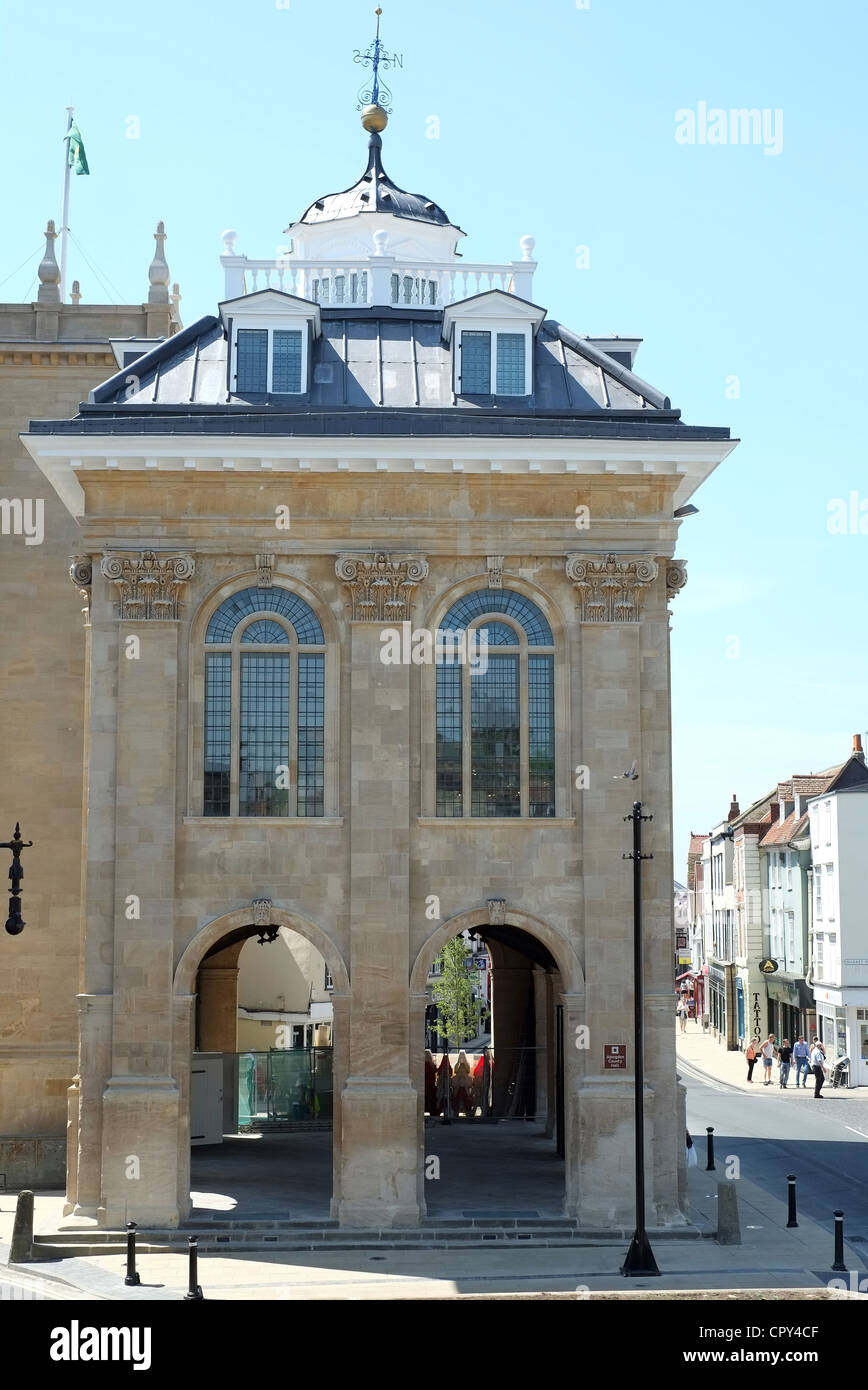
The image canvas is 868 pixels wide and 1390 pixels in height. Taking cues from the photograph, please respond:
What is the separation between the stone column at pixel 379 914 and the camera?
29062mm

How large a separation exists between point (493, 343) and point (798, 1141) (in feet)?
75.4

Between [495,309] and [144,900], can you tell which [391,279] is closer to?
[495,309]

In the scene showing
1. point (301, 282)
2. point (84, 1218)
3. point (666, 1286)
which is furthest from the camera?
point (301, 282)

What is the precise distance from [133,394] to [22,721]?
9609 millimetres

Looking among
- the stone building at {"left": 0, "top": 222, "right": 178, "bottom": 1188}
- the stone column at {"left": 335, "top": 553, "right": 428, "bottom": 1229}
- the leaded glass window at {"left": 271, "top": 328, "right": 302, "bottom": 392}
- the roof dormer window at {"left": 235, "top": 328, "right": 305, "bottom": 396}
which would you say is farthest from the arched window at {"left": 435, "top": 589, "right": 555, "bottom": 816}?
the stone building at {"left": 0, "top": 222, "right": 178, "bottom": 1188}

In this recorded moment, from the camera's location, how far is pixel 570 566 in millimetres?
30500

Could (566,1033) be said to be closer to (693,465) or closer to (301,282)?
(693,465)

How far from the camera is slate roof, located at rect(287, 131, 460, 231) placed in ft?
125

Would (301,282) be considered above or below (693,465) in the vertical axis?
above

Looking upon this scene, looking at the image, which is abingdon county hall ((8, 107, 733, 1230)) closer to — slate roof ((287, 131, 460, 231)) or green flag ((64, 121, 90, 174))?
slate roof ((287, 131, 460, 231))

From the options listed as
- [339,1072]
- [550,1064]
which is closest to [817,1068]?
[550,1064]

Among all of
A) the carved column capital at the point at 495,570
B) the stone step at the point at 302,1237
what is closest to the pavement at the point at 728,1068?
the stone step at the point at 302,1237

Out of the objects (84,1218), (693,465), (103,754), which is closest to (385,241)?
(693,465)

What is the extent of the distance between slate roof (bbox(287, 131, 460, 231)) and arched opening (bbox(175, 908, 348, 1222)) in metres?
16.2
